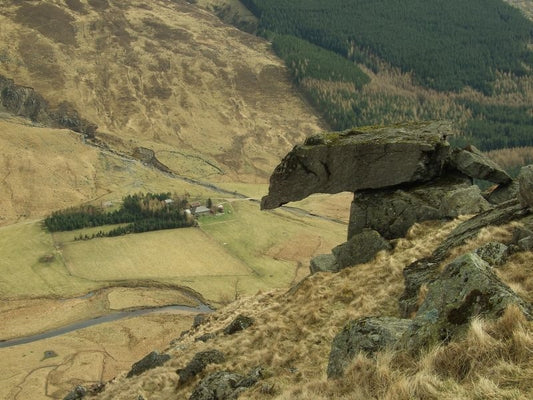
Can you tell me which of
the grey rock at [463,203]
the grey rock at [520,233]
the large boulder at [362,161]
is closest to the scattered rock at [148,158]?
the large boulder at [362,161]

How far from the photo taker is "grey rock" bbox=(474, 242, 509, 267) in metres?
20.5

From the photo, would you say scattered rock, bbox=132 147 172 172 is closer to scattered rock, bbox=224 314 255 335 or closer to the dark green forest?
the dark green forest

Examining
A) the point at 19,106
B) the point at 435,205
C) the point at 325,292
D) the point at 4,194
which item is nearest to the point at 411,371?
the point at 325,292

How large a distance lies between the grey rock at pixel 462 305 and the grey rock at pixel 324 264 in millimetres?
23200

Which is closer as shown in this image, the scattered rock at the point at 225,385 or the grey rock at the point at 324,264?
the scattered rock at the point at 225,385

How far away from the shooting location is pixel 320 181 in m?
41.8

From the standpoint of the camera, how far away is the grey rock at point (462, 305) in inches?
528

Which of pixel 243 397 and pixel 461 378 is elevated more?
pixel 461 378

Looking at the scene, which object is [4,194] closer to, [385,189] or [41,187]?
[41,187]

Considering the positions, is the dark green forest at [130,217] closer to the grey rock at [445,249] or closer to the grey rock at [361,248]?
the grey rock at [361,248]

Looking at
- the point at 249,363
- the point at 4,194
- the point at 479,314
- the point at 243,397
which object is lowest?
the point at 4,194

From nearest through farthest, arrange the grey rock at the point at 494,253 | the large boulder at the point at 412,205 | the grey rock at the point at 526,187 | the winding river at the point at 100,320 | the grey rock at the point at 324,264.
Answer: the grey rock at the point at 494,253, the grey rock at the point at 526,187, the large boulder at the point at 412,205, the grey rock at the point at 324,264, the winding river at the point at 100,320

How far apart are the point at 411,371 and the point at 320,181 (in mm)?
29836

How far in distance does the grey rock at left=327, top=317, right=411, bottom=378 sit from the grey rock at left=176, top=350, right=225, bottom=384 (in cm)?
1309
